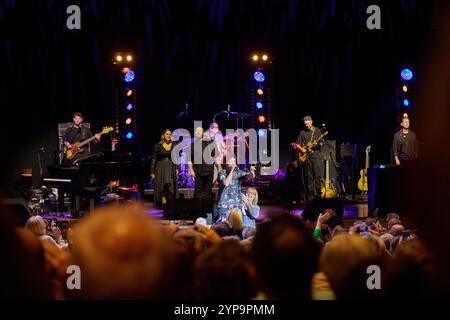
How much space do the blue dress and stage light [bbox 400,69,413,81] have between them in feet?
16.9

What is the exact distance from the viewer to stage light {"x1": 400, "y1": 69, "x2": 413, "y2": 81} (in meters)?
13.2

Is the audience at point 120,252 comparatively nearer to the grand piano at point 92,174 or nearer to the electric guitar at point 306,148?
the grand piano at point 92,174

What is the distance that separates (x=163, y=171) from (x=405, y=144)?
5.24 meters

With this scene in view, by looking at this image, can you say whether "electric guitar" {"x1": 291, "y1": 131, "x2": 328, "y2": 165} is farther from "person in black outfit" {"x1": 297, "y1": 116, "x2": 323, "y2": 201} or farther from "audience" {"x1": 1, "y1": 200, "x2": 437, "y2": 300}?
"audience" {"x1": 1, "y1": 200, "x2": 437, "y2": 300}

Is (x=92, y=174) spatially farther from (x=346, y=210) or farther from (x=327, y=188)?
(x=327, y=188)

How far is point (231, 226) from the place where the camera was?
5891 mm

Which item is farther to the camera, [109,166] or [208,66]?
[208,66]

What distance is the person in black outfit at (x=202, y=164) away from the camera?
36.6 feet

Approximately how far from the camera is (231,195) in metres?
10.4

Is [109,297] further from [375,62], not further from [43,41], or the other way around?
[375,62]

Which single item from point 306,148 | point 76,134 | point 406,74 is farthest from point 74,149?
point 406,74

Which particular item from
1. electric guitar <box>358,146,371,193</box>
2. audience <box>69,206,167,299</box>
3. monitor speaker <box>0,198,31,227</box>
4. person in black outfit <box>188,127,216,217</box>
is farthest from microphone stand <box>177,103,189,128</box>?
audience <box>69,206,167,299</box>

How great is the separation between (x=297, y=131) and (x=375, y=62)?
10.1 ft
